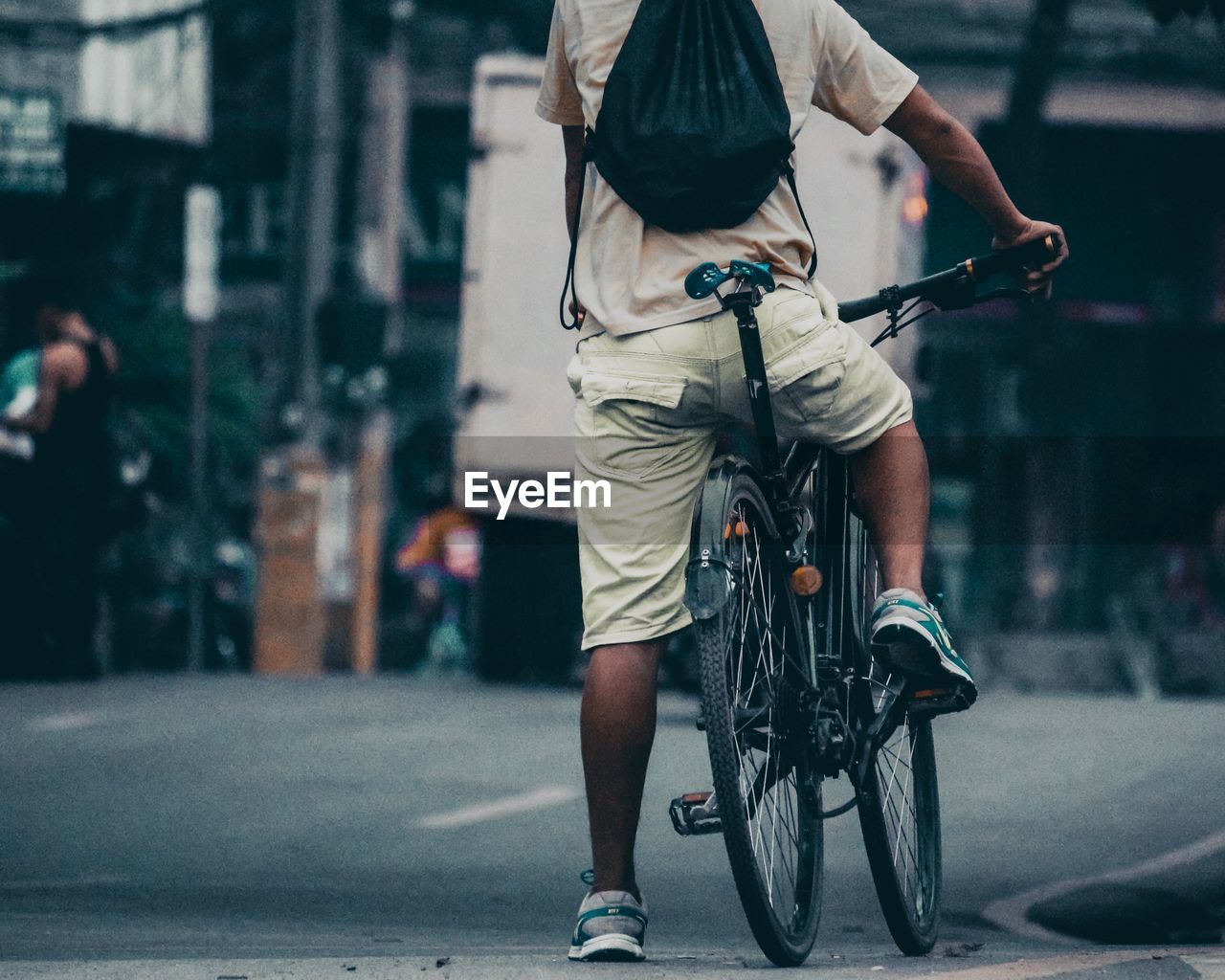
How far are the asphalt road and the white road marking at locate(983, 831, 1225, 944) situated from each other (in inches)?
0.6

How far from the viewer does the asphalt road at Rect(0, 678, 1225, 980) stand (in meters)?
4.15

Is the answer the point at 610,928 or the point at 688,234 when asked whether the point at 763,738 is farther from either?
the point at 688,234

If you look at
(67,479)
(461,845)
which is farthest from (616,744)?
(67,479)

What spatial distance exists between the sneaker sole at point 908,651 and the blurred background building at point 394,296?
1186 cm

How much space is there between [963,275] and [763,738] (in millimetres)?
926

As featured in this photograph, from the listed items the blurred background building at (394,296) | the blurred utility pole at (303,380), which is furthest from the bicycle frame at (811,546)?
the blurred utility pole at (303,380)

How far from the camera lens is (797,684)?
3973 mm

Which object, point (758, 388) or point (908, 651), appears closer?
point (758, 388)

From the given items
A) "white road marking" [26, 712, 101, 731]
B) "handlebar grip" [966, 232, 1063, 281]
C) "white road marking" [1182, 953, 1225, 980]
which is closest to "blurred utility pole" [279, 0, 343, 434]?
"white road marking" [26, 712, 101, 731]

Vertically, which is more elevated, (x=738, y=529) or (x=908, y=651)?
(x=738, y=529)

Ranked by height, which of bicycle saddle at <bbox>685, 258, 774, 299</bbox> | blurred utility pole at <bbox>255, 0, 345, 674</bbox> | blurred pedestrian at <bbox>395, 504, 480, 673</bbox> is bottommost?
blurred pedestrian at <bbox>395, 504, 480, 673</bbox>

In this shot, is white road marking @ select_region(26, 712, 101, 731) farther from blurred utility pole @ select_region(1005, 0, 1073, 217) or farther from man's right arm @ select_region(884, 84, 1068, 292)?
blurred utility pole @ select_region(1005, 0, 1073, 217)

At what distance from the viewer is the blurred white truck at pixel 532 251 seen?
38.0 ft

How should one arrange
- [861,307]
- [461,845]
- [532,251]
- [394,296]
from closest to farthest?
[861,307]
[461,845]
[532,251]
[394,296]
